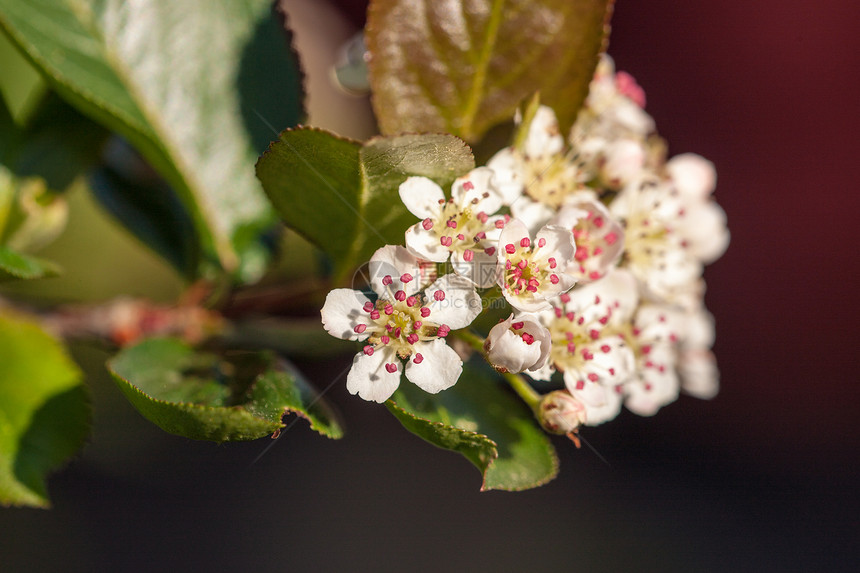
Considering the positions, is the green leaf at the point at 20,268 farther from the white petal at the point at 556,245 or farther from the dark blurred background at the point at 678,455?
the dark blurred background at the point at 678,455

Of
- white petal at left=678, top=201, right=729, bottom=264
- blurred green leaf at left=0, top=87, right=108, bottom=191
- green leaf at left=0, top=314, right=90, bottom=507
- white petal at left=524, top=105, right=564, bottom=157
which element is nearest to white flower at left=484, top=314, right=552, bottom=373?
white petal at left=524, top=105, right=564, bottom=157

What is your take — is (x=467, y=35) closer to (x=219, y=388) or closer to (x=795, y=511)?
(x=219, y=388)

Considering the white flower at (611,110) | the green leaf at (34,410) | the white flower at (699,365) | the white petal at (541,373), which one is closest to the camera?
the white petal at (541,373)

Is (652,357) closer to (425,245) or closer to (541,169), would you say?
(541,169)

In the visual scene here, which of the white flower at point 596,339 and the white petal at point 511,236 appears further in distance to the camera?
the white flower at point 596,339

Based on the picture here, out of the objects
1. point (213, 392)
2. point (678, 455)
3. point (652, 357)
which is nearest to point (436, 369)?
point (213, 392)

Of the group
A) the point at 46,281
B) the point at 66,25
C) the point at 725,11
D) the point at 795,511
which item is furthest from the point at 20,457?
the point at 725,11

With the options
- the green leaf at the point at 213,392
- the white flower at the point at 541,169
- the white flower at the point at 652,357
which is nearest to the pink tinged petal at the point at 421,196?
the white flower at the point at 541,169
